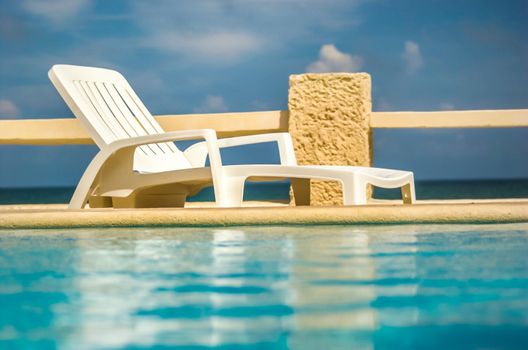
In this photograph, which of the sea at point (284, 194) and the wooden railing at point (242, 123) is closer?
the wooden railing at point (242, 123)

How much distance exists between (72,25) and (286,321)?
51.4 metres

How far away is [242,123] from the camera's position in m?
9.02

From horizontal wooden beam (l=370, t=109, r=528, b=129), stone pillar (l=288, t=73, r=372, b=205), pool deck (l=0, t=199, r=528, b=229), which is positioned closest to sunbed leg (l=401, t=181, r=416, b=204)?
pool deck (l=0, t=199, r=528, b=229)

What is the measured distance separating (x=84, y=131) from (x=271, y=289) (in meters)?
6.67

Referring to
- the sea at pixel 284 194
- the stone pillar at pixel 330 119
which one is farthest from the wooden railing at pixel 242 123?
the sea at pixel 284 194

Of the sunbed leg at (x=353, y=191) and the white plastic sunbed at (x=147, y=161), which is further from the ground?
the white plastic sunbed at (x=147, y=161)

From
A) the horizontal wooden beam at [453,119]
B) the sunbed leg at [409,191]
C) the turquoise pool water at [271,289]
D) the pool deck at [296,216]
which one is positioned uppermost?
the horizontal wooden beam at [453,119]

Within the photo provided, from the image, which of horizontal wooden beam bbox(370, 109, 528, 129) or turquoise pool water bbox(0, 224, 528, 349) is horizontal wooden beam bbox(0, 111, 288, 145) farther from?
turquoise pool water bbox(0, 224, 528, 349)

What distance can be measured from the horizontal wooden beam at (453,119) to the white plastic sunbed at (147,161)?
7.58 ft

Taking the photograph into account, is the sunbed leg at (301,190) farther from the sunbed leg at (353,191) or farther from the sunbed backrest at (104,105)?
the sunbed leg at (353,191)

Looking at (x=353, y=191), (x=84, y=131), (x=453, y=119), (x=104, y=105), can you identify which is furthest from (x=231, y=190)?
(x=453, y=119)

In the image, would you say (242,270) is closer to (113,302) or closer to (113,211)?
(113,302)

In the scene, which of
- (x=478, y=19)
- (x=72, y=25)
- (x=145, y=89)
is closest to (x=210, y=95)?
(x=145, y=89)

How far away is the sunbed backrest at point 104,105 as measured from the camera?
231 inches
